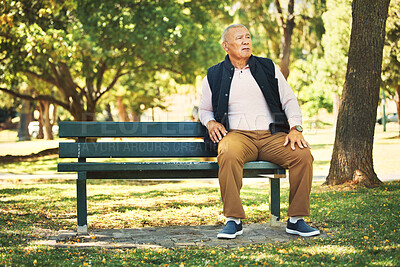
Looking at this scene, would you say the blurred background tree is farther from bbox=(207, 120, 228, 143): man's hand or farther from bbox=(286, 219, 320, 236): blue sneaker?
bbox=(286, 219, 320, 236): blue sneaker

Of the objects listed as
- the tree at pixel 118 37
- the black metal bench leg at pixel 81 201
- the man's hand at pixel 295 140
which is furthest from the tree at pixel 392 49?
the black metal bench leg at pixel 81 201

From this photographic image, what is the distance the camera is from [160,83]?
3866 cm

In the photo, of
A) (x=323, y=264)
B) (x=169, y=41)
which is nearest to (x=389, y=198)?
(x=323, y=264)

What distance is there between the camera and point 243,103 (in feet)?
16.3

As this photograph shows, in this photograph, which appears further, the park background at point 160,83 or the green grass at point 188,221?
the park background at point 160,83

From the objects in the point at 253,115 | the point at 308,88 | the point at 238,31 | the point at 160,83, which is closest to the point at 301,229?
the point at 253,115

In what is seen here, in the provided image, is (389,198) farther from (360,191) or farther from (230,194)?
(230,194)

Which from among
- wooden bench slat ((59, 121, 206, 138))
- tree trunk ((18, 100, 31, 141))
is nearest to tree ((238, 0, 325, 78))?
wooden bench slat ((59, 121, 206, 138))

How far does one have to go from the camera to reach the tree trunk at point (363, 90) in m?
7.56

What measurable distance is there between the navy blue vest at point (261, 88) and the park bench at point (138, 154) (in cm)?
35

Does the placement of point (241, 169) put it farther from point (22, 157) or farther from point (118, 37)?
point (22, 157)

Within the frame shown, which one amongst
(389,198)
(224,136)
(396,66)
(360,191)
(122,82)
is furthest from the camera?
(122,82)

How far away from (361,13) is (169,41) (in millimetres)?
12566

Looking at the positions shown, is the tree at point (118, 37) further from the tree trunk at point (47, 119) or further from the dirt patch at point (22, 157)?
the tree trunk at point (47, 119)
